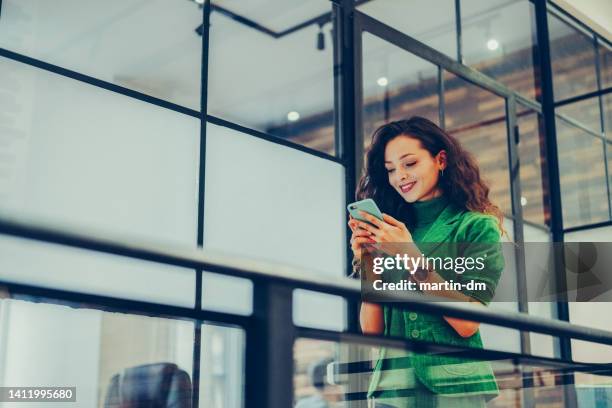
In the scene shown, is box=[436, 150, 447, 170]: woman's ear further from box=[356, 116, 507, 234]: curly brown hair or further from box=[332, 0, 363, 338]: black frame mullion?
box=[332, 0, 363, 338]: black frame mullion

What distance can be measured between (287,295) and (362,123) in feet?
8.48

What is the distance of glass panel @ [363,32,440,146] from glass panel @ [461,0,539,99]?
40 cm

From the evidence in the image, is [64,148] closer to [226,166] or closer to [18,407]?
[226,166]

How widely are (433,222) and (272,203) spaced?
0.68 m

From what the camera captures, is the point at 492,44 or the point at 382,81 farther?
the point at 492,44

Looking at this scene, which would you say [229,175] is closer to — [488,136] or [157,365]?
[157,365]

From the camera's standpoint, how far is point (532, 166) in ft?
15.1

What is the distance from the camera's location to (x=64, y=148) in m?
2.36

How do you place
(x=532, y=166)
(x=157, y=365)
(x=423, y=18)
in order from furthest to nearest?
(x=532, y=166), (x=423, y=18), (x=157, y=365)

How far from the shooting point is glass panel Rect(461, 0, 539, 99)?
4188 millimetres

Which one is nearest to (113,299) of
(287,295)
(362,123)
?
A: (287,295)

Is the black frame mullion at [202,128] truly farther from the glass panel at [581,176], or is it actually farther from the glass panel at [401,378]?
the glass panel at [581,176]

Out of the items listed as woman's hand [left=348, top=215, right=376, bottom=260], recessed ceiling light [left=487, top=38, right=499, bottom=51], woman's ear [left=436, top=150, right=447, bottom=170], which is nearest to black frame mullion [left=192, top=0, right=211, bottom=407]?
woman's hand [left=348, top=215, right=376, bottom=260]

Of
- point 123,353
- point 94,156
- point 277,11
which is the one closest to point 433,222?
point 94,156
